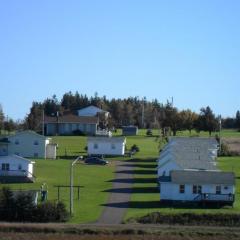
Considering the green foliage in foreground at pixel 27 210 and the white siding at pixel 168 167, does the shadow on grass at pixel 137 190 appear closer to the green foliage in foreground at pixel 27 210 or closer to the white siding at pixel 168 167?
the white siding at pixel 168 167

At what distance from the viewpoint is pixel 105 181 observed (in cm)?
7638

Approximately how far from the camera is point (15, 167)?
255 feet

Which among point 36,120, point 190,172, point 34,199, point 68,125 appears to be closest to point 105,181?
point 190,172

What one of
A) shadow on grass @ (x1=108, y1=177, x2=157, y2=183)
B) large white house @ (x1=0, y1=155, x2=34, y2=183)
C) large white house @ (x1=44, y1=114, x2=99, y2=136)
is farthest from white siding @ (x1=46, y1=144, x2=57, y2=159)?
large white house @ (x1=44, y1=114, x2=99, y2=136)

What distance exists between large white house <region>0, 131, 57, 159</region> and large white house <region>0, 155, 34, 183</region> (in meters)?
20.5

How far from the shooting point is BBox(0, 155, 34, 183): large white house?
76.4 metres

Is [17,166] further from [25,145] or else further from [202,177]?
[25,145]

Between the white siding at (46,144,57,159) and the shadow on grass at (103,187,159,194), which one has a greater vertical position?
the white siding at (46,144,57,159)

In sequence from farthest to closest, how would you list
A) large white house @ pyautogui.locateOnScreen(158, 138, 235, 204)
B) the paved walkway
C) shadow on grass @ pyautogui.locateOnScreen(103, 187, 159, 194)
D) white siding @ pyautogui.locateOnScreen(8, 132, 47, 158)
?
1. white siding @ pyautogui.locateOnScreen(8, 132, 47, 158)
2. shadow on grass @ pyautogui.locateOnScreen(103, 187, 159, 194)
3. large white house @ pyautogui.locateOnScreen(158, 138, 235, 204)
4. the paved walkway

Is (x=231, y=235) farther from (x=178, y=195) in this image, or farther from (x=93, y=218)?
(x=178, y=195)

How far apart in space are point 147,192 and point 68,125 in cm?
7113

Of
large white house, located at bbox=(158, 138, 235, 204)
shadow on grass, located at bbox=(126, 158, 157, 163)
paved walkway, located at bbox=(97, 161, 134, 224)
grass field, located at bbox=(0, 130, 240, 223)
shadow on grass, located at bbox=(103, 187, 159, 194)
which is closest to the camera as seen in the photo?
paved walkway, located at bbox=(97, 161, 134, 224)

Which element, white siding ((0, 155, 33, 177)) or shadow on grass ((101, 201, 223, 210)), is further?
white siding ((0, 155, 33, 177))

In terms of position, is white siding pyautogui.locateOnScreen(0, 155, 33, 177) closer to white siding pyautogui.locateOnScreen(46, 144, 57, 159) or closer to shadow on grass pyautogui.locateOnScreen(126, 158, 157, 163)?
white siding pyautogui.locateOnScreen(46, 144, 57, 159)
